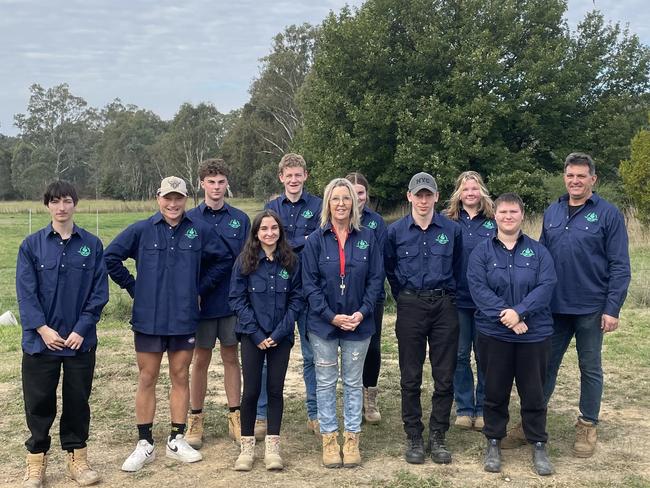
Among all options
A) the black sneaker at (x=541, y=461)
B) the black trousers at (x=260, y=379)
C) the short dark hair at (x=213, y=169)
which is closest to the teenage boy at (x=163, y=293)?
the short dark hair at (x=213, y=169)

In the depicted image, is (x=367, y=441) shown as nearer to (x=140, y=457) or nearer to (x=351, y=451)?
(x=351, y=451)

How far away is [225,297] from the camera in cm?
477

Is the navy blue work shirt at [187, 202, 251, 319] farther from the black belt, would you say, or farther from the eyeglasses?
the black belt

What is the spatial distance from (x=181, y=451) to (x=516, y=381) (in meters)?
2.40

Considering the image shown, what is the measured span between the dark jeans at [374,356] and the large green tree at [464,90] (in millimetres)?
19739

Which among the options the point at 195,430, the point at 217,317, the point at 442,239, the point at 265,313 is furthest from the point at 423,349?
the point at 195,430

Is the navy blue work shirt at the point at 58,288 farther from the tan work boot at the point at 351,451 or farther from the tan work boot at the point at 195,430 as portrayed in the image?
the tan work boot at the point at 351,451

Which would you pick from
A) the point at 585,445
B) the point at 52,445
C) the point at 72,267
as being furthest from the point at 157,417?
the point at 585,445

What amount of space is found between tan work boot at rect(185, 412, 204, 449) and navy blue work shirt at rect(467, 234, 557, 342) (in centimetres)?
226

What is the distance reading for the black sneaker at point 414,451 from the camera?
14.7 feet

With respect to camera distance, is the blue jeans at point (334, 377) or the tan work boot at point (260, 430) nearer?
the blue jeans at point (334, 377)

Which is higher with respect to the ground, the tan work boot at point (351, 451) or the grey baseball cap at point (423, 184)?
the grey baseball cap at point (423, 184)

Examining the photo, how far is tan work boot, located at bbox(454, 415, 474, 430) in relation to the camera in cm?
518

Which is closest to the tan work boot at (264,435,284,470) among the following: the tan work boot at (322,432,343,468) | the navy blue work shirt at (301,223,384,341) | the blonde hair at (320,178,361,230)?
the tan work boot at (322,432,343,468)
